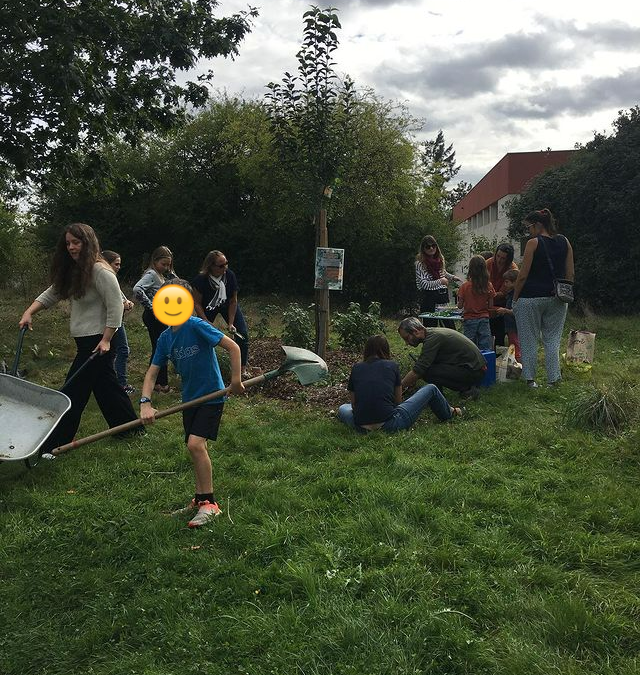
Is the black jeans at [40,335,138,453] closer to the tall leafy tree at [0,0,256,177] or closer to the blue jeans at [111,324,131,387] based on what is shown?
the blue jeans at [111,324,131,387]

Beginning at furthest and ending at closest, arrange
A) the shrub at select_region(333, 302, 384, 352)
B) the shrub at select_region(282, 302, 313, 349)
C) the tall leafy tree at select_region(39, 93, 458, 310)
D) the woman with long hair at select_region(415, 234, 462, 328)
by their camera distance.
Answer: the tall leafy tree at select_region(39, 93, 458, 310) → the shrub at select_region(333, 302, 384, 352) → the shrub at select_region(282, 302, 313, 349) → the woman with long hair at select_region(415, 234, 462, 328)

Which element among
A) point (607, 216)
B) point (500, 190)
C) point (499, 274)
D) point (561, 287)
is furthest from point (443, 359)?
point (500, 190)

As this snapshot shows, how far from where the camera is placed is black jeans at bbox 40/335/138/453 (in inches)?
194

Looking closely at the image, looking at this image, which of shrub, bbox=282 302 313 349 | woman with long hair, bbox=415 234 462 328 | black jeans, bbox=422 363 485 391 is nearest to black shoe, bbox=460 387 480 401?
black jeans, bbox=422 363 485 391

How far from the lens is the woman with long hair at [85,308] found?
4.73 metres

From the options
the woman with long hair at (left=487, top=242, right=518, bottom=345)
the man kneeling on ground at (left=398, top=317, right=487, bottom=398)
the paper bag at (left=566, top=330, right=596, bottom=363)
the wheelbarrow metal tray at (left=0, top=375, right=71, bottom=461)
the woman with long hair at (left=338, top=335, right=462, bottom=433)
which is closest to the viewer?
the wheelbarrow metal tray at (left=0, top=375, right=71, bottom=461)

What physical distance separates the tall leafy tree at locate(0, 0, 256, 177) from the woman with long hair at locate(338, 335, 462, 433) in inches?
184

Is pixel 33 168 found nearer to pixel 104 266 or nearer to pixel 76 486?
pixel 104 266

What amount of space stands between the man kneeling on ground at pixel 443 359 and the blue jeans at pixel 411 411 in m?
0.54

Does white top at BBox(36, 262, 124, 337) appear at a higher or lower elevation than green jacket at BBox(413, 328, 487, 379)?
higher

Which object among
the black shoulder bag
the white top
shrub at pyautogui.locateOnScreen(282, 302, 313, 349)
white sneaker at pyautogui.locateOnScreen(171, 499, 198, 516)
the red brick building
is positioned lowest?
white sneaker at pyautogui.locateOnScreen(171, 499, 198, 516)

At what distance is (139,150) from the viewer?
20031mm

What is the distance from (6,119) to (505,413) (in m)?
8.08

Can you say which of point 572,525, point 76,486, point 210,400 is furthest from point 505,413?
point 76,486
